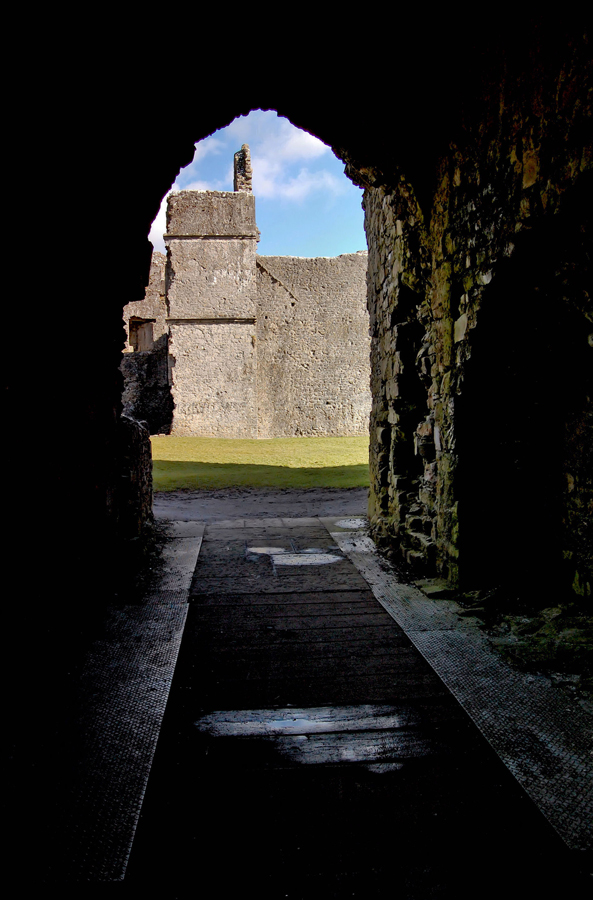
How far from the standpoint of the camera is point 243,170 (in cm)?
1780

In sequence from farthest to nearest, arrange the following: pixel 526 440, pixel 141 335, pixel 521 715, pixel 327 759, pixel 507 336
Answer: pixel 141 335, pixel 526 440, pixel 507 336, pixel 521 715, pixel 327 759

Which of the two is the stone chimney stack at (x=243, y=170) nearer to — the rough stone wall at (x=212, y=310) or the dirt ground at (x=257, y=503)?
the rough stone wall at (x=212, y=310)

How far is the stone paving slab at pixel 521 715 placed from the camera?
1.77 metres

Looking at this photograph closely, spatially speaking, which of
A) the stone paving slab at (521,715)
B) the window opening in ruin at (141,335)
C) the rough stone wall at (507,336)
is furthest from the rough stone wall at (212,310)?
the stone paving slab at (521,715)

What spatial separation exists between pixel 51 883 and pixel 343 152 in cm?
450

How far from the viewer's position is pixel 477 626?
125 inches

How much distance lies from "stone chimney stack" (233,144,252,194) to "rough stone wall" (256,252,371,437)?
233 cm

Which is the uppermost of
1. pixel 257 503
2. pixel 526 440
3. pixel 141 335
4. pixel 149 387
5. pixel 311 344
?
pixel 141 335

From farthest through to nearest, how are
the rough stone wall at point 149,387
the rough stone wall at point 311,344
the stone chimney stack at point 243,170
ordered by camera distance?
the rough stone wall at point 149,387
the rough stone wall at point 311,344
the stone chimney stack at point 243,170

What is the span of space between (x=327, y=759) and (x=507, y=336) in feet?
8.60

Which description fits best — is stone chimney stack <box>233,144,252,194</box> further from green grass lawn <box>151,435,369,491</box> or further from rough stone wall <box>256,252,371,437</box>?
green grass lawn <box>151,435,369,491</box>

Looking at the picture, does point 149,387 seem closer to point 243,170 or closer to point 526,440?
point 243,170

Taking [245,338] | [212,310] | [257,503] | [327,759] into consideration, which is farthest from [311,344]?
[327,759]

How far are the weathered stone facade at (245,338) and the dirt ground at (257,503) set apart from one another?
9336 mm
